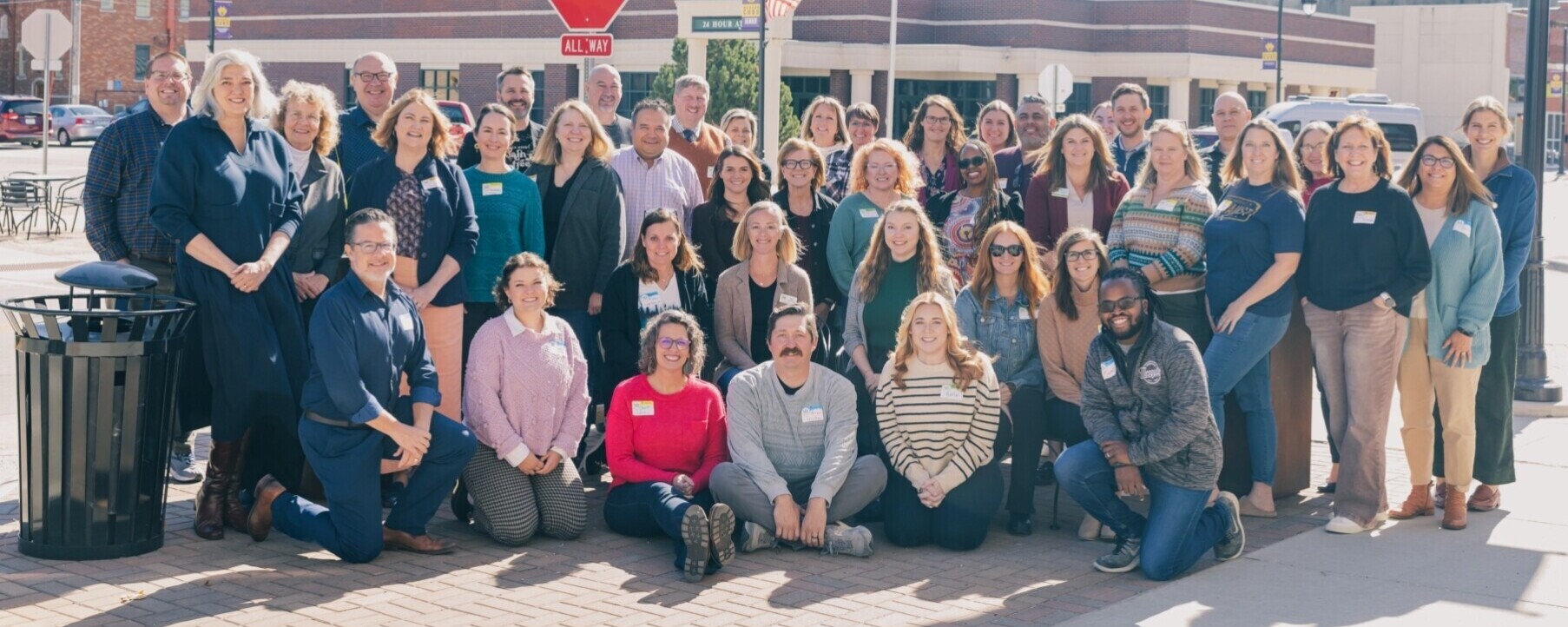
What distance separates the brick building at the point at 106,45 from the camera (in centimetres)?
7019

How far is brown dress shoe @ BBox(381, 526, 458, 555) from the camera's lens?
6965mm

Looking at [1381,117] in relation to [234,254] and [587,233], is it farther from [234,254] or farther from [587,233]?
→ [234,254]

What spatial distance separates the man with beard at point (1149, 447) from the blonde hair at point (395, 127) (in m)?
3.23

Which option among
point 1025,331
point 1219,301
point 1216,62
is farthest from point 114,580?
point 1216,62

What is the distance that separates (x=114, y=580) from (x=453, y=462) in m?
1.40

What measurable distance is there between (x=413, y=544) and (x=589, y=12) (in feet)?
14.5

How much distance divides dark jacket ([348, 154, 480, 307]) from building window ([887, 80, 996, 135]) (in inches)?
1531

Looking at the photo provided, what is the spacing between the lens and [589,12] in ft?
33.9

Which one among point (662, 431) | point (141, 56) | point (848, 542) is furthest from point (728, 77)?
point (141, 56)

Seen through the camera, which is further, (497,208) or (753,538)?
(497,208)

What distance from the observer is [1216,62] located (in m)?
50.4

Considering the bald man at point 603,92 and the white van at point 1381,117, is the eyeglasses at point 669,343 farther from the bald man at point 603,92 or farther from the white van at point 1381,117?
the white van at point 1381,117

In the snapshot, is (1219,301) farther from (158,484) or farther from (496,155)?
(158,484)

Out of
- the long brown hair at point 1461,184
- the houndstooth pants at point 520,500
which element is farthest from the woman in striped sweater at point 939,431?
the long brown hair at point 1461,184
